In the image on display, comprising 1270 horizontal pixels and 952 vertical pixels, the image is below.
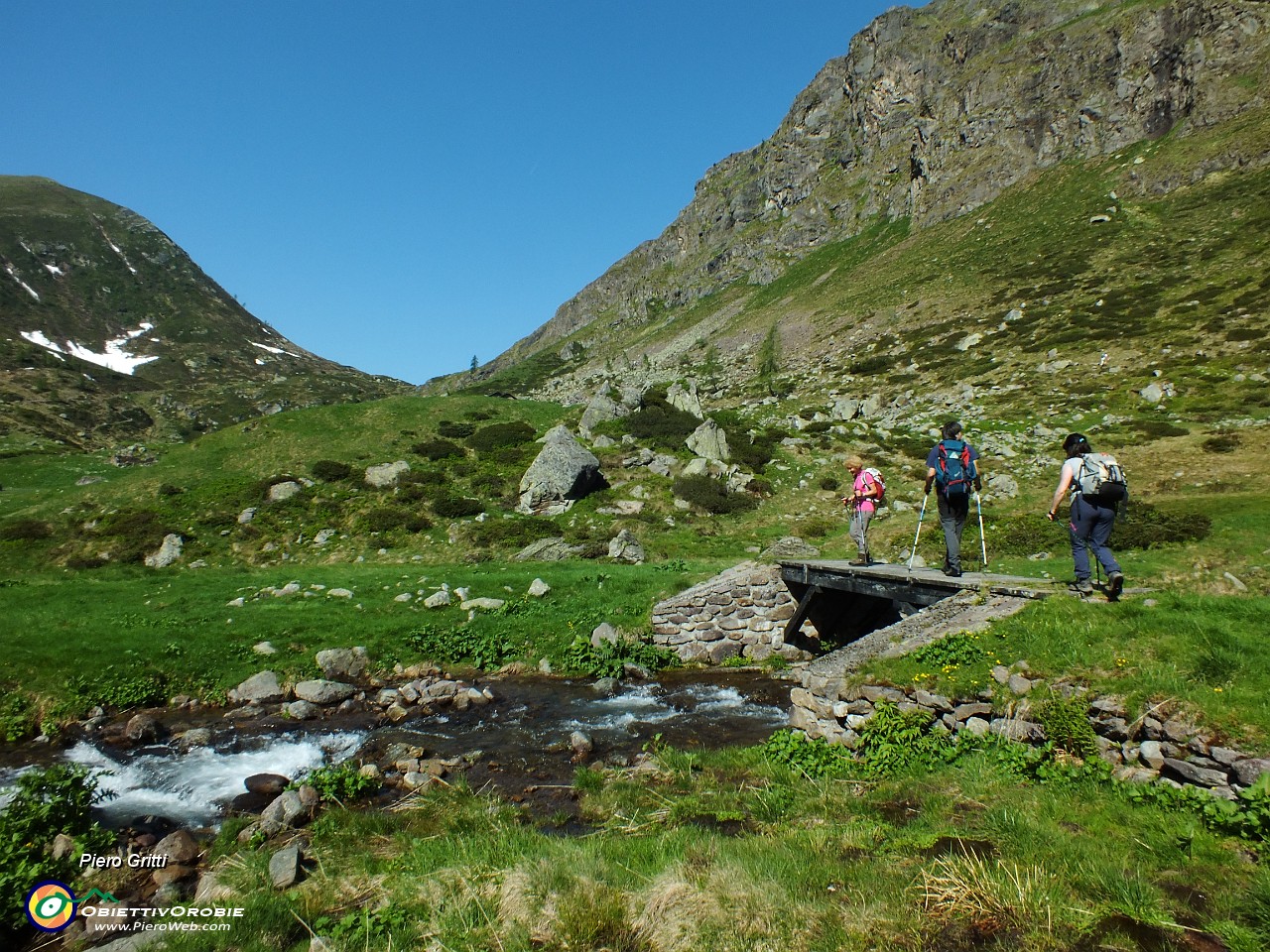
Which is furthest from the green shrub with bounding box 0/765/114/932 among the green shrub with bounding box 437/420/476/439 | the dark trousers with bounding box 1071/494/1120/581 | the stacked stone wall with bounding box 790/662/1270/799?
the green shrub with bounding box 437/420/476/439

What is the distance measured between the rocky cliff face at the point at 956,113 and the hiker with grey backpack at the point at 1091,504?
88783 millimetres

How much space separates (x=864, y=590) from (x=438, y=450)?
28.8m

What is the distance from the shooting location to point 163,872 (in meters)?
7.71

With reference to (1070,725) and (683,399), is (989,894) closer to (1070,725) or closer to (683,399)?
(1070,725)

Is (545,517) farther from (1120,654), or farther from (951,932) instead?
(951,932)

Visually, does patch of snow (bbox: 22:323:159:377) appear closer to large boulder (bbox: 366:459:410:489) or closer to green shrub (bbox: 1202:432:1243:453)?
large boulder (bbox: 366:459:410:489)

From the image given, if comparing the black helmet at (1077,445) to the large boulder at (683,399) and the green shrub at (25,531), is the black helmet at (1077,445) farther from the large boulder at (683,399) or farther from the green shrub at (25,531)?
the green shrub at (25,531)

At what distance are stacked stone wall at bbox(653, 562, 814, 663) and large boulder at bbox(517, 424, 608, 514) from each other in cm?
1350

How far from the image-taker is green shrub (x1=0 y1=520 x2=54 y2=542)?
84.1 ft

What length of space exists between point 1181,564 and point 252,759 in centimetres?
2254

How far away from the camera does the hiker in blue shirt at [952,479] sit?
1244 centimetres

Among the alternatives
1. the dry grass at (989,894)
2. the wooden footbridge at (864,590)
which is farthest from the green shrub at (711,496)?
the dry grass at (989,894)

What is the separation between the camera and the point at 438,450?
3706 centimetres

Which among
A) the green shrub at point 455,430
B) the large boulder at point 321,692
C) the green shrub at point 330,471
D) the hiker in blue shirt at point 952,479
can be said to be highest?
the green shrub at point 455,430
